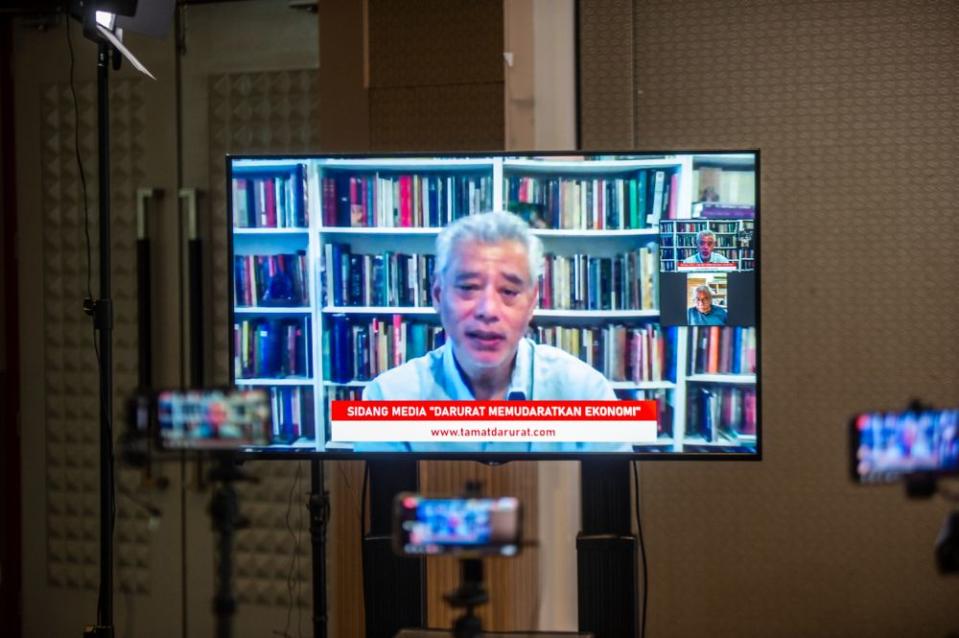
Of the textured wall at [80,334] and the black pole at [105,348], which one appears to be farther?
the textured wall at [80,334]

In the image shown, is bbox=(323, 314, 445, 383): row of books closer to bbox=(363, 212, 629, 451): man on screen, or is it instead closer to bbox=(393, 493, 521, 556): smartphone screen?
bbox=(363, 212, 629, 451): man on screen

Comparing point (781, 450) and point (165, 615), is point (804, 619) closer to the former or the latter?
point (781, 450)

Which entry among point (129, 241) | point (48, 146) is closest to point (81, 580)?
point (129, 241)

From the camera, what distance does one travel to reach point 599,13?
10.9 feet

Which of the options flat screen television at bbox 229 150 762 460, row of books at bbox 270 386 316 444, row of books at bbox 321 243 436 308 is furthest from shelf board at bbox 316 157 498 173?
row of books at bbox 270 386 316 444

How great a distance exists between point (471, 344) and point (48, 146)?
7.50ft

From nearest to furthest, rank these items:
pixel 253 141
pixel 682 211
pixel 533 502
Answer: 1. pixel 682 211
2. pixel 533 502
3. pixel 253 141

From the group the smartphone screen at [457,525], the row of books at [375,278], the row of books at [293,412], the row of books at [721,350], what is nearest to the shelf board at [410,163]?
the row of books at [375,278]

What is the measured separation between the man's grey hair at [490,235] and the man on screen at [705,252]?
40cm

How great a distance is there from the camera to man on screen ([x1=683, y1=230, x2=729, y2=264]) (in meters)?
2.60

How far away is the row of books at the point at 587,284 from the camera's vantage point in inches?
103

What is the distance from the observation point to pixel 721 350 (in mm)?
2613

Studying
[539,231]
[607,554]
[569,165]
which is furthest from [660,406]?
[569,165]

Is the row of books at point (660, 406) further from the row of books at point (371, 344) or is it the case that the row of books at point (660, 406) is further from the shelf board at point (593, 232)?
the row of books at point (371, 344)
